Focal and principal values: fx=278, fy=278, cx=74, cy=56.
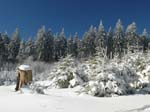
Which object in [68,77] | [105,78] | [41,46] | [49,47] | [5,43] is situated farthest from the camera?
[5,43]

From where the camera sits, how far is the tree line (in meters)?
60.2

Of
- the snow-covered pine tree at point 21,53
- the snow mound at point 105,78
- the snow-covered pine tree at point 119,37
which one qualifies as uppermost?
the snow-covered pine tree at point 119,37

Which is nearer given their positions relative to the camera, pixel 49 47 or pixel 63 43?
pixel 49 47

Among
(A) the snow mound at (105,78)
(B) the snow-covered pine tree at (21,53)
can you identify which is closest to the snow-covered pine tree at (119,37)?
(B) the snow-covered pine tree at (21,53)

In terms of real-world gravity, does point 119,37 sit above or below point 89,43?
above

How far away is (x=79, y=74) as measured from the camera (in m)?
14.1

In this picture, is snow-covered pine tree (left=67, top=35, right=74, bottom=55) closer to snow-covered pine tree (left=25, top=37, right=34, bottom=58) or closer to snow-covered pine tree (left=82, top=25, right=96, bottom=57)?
snow-covered pine tree (left=82, top=25, right=96, bottom=57)

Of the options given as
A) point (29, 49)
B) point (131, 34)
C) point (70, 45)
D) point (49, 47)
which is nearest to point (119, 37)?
point (131, 34)

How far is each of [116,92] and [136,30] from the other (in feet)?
169

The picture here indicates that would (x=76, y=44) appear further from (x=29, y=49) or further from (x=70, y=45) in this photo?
(x=29, y=49)

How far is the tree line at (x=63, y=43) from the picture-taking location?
6019 cm

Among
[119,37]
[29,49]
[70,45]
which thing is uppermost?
[119,37]

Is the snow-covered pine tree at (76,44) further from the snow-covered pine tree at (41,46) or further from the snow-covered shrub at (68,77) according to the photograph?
the snow-covered shrub at (68,77)

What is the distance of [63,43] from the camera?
6469 centimetres
